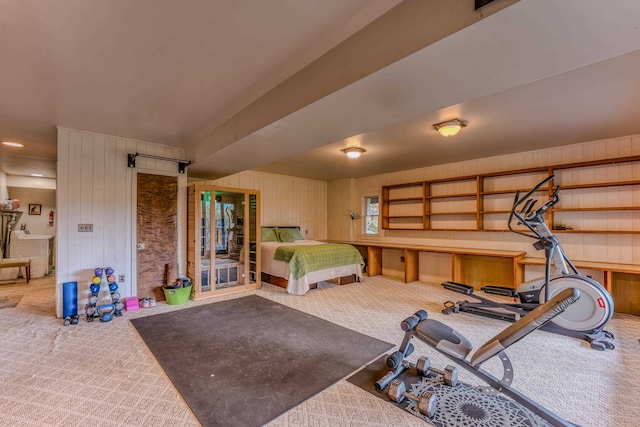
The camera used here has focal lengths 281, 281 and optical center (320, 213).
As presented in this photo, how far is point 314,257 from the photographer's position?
201 inches

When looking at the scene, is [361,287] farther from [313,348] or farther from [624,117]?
[624,117]

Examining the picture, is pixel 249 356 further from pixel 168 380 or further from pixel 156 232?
pixel 156 232

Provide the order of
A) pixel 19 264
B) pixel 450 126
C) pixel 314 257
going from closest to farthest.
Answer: pixel 450 126 < pixel 314 257 < pixel 19 264

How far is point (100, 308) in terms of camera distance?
3.61 m

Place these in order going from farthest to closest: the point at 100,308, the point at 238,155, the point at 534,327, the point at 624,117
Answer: the point at 238,155, the point at 100,308, the point at 624,117, the point at 534,327

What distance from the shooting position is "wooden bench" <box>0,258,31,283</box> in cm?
536

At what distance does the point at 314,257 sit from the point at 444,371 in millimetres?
3117

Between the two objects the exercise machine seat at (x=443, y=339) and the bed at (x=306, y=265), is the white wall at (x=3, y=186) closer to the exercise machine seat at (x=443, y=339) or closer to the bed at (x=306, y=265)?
the bed at (x=306, y=265)

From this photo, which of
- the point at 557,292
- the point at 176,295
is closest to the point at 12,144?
the point at 176,295

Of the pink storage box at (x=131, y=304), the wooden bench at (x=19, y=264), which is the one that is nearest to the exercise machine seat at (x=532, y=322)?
the pink storage box at (x=131, y=304)

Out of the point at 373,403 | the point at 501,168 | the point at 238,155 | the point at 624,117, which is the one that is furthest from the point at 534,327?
the point at 501,168

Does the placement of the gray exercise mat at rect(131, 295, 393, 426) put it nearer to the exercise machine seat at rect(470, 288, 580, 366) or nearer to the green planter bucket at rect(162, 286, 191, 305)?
the green planter bucket at rect(162, 286, 191, 305)

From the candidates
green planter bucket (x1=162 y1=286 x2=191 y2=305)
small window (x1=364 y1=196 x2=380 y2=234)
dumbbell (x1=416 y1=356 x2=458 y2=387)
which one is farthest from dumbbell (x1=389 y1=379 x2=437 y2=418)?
small window (x1=364 y1=196 x2=380 y2=234)

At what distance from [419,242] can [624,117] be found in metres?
3.74
